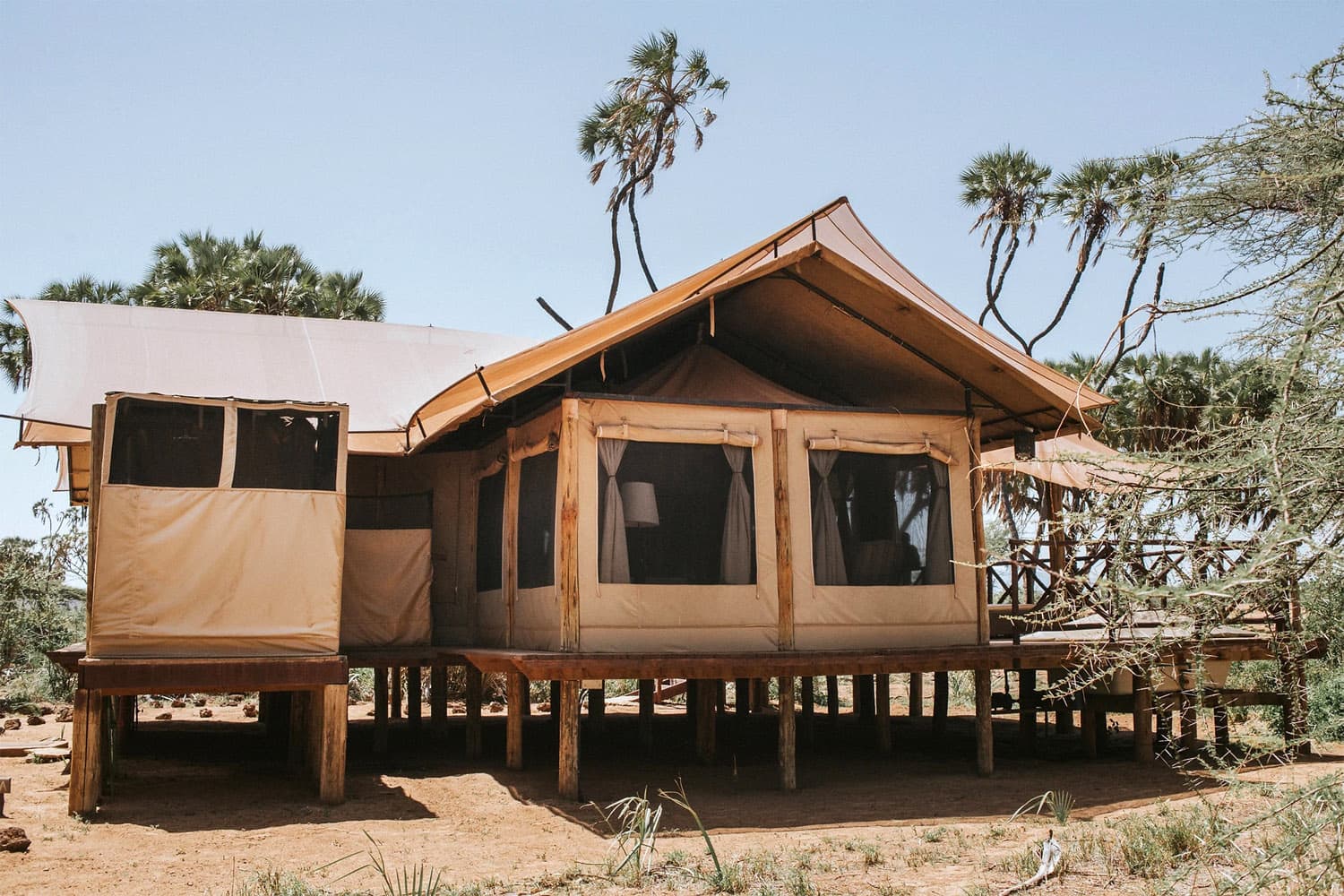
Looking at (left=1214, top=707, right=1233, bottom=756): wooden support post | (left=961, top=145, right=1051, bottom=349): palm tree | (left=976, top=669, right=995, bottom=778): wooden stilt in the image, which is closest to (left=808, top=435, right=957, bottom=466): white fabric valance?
(left=976, top=669, right=995, bottom=778): wooden stilt

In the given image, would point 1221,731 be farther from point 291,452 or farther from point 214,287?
point 214,287

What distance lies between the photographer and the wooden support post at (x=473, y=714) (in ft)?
34.2

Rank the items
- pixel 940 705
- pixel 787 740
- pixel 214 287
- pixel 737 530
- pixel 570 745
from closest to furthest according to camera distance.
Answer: pixel 570 745 < pixel 787 740 < pixel 737 530 < pixel 940 705 < pixel 214 287

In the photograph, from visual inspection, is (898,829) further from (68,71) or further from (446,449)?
(68,71)

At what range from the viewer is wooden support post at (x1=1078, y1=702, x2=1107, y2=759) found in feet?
33.0

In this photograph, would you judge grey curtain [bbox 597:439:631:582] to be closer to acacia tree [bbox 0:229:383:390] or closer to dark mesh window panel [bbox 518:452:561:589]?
dark mesh window panel [bbox 518:452:561:589]

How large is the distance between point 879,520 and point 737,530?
3.94 feet

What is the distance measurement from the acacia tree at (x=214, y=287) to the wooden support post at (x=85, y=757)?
12.1m

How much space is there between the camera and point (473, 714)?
10492mm

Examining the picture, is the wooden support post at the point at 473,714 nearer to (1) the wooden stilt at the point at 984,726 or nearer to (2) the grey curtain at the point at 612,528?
(2) the grey curtain at the point at 612,528

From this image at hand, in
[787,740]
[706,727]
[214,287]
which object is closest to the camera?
[787,740]

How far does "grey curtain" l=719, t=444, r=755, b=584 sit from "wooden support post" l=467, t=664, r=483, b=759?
2.98 m

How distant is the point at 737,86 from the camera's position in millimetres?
21141

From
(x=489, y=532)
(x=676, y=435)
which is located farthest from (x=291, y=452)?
(x=489, y=532)
